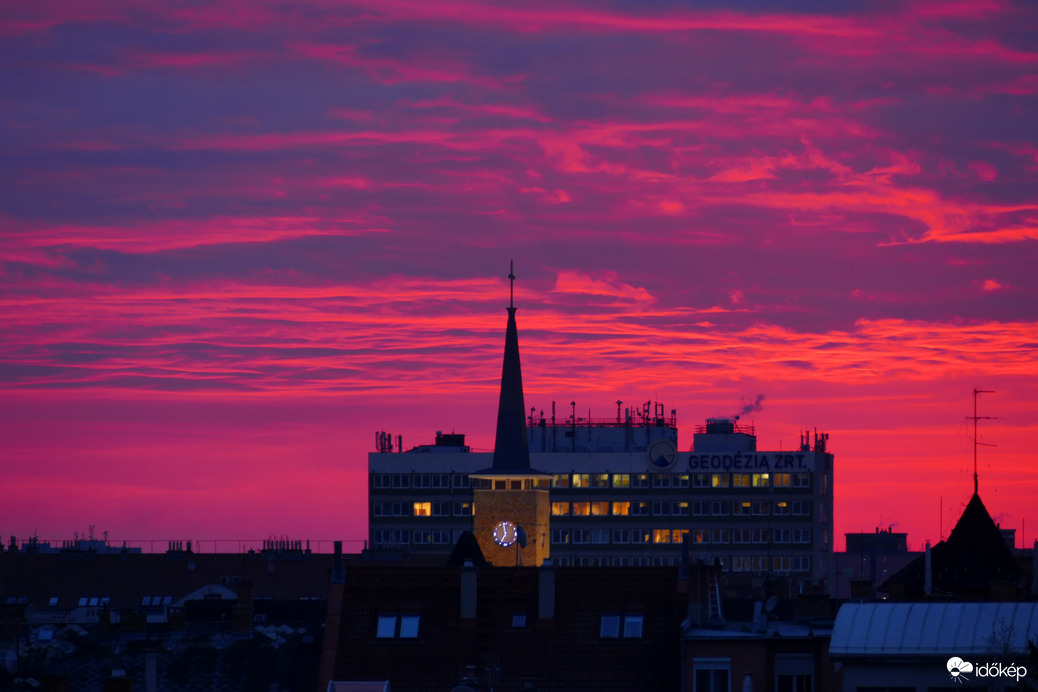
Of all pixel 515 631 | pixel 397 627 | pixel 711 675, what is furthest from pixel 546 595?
pixel 711 675

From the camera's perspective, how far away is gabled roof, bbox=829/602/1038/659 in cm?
6756

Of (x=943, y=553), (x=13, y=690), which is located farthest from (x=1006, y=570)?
(x=13, y=690)

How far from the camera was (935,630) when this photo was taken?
223 feet

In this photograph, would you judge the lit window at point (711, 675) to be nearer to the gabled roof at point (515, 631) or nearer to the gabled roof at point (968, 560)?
the gabled roof at point (515, 631)

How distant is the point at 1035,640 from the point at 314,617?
71.4 metres

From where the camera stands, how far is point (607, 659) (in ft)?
Result: 271

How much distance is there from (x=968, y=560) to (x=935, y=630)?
139 ft

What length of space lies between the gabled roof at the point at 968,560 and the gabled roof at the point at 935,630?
34.7m

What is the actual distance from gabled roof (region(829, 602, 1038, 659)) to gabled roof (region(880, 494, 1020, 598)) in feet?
114

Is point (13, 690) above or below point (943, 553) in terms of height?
below

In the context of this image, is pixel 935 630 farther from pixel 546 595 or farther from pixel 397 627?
pixel 397 627

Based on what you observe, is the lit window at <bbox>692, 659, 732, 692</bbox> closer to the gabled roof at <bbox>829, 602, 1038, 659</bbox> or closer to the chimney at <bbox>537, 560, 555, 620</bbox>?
the chimney at <bbox>537, 560, 555, 620</bbox>

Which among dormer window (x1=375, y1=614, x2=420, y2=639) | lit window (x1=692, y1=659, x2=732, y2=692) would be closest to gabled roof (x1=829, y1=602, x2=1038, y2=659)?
lit window (x1=692, y1=659, x2=732, y2=692)

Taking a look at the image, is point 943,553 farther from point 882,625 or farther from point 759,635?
point 882,625
